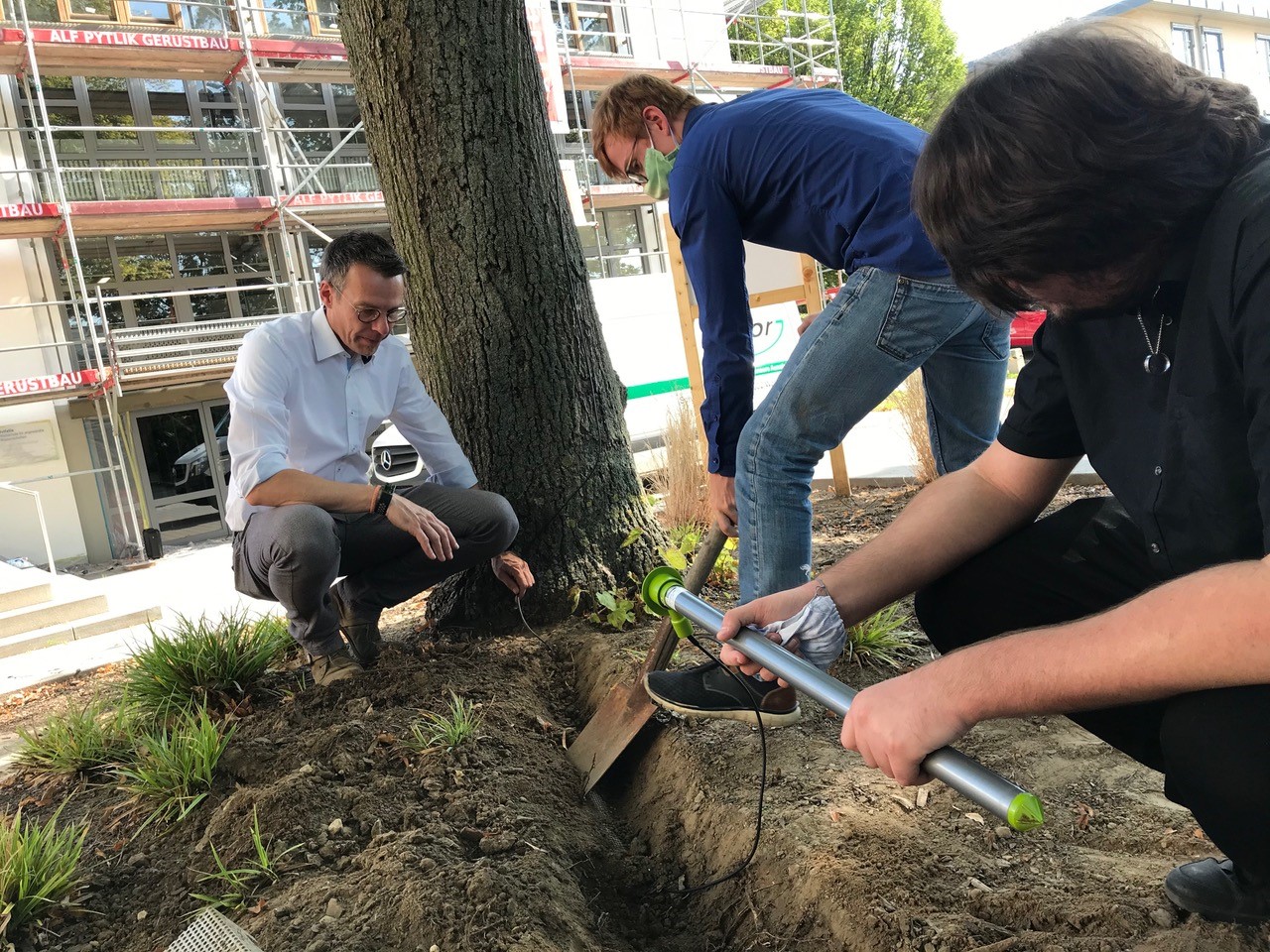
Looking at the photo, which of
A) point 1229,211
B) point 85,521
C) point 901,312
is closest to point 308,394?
point 901,312

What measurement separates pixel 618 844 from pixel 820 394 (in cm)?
129

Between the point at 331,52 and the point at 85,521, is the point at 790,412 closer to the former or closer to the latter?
the point at 85,521

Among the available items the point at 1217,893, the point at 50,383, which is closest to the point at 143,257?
the point at 50,383

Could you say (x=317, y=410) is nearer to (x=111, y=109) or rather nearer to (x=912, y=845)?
(x=912, y=845)

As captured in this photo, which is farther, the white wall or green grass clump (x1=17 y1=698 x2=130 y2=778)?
the white wall

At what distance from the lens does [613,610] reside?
3.28m

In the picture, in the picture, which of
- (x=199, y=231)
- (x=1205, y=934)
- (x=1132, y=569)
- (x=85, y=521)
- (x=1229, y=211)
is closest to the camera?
(x=1229, y=211)

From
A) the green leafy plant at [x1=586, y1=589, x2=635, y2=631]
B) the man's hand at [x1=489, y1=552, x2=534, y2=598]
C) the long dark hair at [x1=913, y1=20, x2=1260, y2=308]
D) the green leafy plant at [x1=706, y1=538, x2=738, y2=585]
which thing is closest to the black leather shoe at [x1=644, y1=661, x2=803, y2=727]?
the green leafy plant at [x1=586, y1=589, x2=635, y2=631]

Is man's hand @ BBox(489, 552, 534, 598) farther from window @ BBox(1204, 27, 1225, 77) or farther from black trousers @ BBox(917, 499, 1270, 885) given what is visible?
window @ BBox(1204, 27, 1225, 77)

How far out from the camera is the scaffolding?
12875mm

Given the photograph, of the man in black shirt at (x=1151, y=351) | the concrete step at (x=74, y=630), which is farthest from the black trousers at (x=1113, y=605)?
the concrete step at (x=74, y=630)

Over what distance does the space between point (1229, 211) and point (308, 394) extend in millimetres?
2770

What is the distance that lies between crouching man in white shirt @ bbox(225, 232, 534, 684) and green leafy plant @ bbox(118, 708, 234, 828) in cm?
60

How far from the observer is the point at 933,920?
5.46 ft
